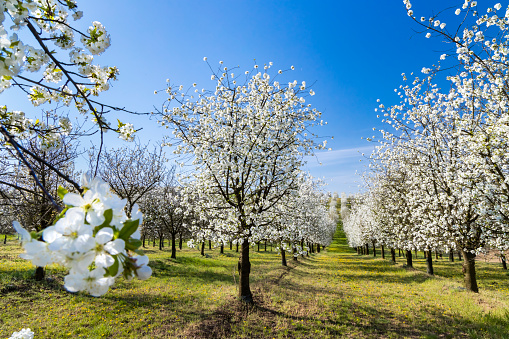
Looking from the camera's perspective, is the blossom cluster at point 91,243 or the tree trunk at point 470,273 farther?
the tree trunk at point 470,273

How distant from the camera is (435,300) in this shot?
1155cm

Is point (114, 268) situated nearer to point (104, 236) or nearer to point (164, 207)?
point (104, 236)

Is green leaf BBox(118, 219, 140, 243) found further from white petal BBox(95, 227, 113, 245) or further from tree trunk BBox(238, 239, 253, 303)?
tree trunk BBox(238, 239, 253, 303)

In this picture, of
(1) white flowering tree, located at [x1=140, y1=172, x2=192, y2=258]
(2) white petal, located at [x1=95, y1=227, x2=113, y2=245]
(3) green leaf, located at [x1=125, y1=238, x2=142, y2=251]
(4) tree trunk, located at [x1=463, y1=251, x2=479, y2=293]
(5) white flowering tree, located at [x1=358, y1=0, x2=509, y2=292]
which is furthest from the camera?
(1) white flowering tree, located at [x1=140, y1=172, x2=192, y2=258]

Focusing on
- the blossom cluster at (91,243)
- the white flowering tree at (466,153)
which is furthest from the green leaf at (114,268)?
the white flowering tree at (466,153)

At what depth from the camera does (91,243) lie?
3.01ft

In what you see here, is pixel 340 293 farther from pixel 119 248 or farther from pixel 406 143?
pixel 119 248

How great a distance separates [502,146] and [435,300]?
28.0 ft

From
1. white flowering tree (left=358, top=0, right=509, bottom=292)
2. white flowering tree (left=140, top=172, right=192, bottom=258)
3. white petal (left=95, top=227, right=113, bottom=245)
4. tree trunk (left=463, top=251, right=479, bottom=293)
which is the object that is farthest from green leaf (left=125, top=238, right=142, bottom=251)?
white flowering tree (left=140, top=172, right=192, bottom=258)

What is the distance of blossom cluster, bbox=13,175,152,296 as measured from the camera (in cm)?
93

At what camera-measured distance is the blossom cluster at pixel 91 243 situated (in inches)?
36.5

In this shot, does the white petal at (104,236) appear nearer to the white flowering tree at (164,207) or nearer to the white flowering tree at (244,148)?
the white flowering tree at (244,148)

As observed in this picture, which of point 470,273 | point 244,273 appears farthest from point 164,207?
point 470,273

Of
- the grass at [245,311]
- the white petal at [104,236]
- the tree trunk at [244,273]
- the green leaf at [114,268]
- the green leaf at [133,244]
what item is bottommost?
the grass at [245,311]
